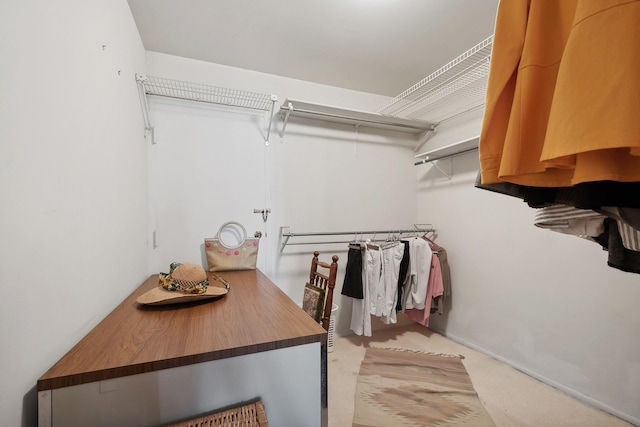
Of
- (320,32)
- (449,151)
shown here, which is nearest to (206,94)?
(320,32)

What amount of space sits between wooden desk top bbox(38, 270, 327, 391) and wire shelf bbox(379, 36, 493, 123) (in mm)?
1750

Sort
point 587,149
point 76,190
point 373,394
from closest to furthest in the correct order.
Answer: point 587,149 < point 76,190 < point 373,394

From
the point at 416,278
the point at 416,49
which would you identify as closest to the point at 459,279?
the point at 416,278

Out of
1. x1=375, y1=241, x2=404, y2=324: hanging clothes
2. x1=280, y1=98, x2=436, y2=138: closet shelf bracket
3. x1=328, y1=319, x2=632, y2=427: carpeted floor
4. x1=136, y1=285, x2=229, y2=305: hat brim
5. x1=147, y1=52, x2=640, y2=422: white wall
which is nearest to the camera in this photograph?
x1=136, y1=285, x2=229, y2=305: hat brim

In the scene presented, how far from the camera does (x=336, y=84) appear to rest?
271cm

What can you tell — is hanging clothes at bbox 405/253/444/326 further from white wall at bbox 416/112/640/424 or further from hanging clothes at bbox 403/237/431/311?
white wall at bbox 416/112/640/424

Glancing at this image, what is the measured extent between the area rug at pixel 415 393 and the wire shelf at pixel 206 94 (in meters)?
2.20

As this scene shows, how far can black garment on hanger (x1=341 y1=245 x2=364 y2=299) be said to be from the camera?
242cm

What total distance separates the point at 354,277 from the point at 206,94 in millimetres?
1970

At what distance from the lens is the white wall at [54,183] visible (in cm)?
64

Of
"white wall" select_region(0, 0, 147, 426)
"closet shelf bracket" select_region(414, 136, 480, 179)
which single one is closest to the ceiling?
"white wall" select_region(0, 0, 147, 426)

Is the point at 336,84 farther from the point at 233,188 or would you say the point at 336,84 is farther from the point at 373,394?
the point at 373,394

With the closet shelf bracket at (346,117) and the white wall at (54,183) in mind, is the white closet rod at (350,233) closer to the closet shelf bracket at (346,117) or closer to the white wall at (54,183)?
the closet shelf bracket at (346,117)

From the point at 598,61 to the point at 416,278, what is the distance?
2.30 m
